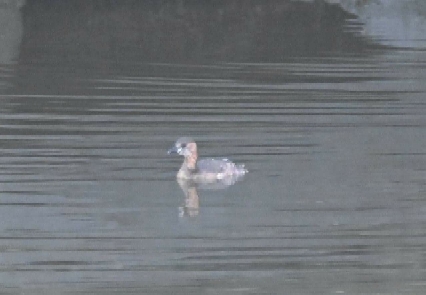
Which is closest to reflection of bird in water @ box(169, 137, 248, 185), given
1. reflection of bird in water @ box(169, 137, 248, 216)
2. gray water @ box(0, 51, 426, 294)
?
reflection of bird in water @ box(169, 137, 248, 216)

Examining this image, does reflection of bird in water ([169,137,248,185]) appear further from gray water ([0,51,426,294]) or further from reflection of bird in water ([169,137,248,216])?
gray water ([0,51,426,294])

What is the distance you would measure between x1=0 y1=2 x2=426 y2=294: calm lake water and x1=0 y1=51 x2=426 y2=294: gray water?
17mm

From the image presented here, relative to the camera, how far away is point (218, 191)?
918 centimetres

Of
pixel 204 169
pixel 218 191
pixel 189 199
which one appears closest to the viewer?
pixel 189 199

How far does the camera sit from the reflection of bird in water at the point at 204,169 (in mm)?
9266

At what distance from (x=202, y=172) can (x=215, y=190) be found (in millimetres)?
232

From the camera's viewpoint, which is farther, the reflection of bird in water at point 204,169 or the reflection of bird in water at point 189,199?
the reflection of bird in water at point 204,169

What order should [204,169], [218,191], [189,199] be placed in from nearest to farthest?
[189,199] < [218,191] < [204,169]

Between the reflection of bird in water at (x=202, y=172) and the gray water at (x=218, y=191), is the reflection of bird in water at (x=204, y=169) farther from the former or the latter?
the gray water at (x=218, y=191)

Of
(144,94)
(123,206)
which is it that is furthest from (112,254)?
(144,94)

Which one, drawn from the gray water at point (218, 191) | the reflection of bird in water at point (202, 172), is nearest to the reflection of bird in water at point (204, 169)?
the reflection of bird in water at point (202, 172)

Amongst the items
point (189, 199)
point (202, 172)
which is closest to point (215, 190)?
point (202, 172)

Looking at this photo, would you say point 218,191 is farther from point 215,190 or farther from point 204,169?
point 204,169

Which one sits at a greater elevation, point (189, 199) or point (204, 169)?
point (204, 169)
